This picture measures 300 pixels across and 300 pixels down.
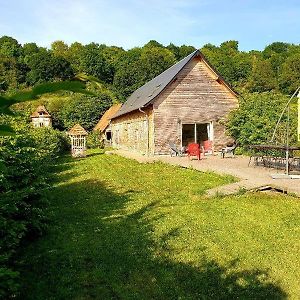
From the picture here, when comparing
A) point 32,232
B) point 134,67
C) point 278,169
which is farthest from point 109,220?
point 134,67

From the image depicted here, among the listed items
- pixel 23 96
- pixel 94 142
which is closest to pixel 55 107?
pixel 23 96

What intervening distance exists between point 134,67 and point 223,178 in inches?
2537

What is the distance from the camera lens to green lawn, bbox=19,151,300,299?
18.4 ft

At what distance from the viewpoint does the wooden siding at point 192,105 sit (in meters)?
25.2

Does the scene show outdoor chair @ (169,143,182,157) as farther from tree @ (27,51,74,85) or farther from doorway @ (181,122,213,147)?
tree @ (27,51,74,85)

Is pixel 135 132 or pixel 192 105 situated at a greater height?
pixel 192 105

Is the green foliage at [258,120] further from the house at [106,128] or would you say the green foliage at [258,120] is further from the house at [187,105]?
the house at [106,128]

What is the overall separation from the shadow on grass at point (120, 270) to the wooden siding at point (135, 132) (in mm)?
17199

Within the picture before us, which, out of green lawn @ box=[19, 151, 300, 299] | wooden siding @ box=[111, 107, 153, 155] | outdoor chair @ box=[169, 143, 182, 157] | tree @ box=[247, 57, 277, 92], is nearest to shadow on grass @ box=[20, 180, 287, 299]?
green lawn @ box=[19, 151, 300, 299]

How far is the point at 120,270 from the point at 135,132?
24302 millimetres

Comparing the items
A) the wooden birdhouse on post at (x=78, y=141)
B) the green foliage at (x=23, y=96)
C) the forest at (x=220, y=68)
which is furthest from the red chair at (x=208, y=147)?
the green foliage at (x=23, y=96)

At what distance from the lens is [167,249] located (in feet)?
23.3

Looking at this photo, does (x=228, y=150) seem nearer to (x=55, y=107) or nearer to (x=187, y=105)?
(x=187, y=105)

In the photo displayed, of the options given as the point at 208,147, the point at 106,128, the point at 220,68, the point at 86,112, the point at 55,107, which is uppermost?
the point at 220,68
